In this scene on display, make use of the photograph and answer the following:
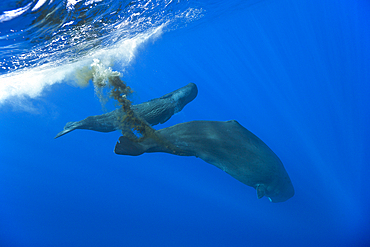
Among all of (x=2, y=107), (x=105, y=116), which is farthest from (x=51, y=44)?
(x=2, y=107)

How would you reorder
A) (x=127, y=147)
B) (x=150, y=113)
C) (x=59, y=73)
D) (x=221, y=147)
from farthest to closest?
(x=59, y=73)
(x=150, y=113)
(x=221, y=147)
(x=127, y=147)

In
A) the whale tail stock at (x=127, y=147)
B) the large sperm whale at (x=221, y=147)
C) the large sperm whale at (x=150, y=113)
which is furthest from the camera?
the large sperm whale at (x=150, y=113)

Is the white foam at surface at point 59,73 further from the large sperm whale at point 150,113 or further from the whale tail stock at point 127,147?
the whale tail stock at point 127,147

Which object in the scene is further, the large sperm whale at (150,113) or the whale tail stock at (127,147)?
the large sperm whale at (150,113)

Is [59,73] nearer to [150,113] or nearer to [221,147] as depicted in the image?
[150,113]

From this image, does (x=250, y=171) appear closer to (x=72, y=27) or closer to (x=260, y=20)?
(x=72, y=27)

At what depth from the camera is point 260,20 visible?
2616cm

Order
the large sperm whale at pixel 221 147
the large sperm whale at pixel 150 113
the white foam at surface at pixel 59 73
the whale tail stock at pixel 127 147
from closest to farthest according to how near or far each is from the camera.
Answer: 1. the whale tail stock at pixel 127 147
2. the large sperm whale at pixel 221 147
3. the large sperm whale at pixel 150 113
4. the white foam at surface at pixel 59 73

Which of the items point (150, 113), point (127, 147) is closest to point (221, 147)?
point (127, 147)

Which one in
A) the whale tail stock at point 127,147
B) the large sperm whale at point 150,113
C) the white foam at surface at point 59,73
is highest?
the white foam at surface at point 59,73

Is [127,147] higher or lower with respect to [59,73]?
lower

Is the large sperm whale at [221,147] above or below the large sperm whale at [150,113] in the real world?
below

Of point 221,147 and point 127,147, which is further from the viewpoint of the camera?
point 221,147

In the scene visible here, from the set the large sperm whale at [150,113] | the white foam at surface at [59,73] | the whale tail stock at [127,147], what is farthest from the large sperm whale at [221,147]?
the white foam at surface at [59,73]
